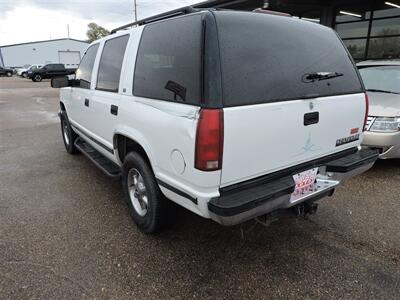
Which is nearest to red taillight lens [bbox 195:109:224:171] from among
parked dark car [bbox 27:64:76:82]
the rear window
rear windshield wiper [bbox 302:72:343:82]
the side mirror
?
the rear window

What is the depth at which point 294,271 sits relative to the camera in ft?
8.07

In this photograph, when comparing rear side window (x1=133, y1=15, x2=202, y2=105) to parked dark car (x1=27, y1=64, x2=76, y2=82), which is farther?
parked dark car (x1=27, y1=64, x2=76, y2=82)

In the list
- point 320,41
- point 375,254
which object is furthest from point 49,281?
point 320,41

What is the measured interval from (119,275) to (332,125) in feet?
7.13

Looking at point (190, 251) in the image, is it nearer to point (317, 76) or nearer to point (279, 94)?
point (279, 94)

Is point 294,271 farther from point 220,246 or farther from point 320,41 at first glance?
point 320,41

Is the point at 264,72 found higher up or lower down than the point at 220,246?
higher up

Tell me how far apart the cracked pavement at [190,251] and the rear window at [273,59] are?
52.3 inches

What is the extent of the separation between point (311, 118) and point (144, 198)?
1.70m

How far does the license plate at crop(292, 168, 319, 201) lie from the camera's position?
2.37 m

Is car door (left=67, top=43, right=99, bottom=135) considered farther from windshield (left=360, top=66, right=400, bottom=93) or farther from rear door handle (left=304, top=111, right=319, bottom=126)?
windshield (left=360, top=66, right=400, bottom=93)

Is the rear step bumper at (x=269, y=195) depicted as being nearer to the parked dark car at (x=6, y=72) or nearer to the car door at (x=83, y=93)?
the car door at (x=83, y=93)

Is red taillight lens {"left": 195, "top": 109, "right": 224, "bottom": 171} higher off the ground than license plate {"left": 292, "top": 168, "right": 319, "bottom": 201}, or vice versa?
red taillight lens {"left": 195, "top": 109, "right": 224, "bottom": 171}

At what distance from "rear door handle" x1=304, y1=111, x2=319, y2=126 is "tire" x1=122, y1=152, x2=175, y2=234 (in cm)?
135
